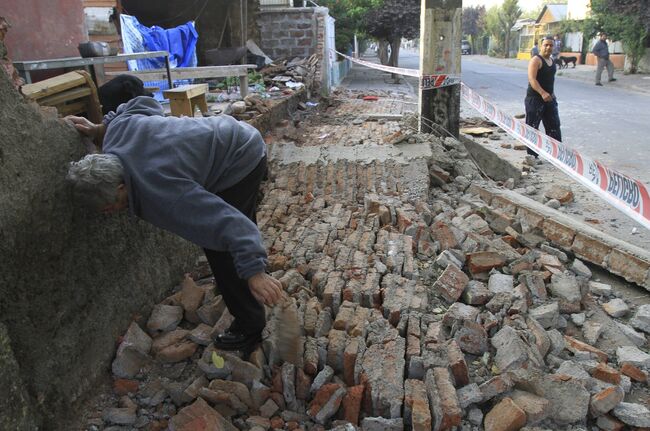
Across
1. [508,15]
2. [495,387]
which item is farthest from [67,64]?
[508,15]

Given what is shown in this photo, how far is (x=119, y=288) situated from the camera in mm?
2590

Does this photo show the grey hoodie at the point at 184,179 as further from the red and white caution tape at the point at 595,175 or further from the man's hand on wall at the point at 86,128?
the red and white caution tape at the point at 595,175

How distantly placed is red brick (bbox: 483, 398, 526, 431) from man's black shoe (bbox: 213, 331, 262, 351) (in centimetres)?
112

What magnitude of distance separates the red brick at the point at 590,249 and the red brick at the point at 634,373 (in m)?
1.39

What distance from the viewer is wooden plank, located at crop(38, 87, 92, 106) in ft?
10.8

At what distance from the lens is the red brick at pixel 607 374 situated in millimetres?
2410

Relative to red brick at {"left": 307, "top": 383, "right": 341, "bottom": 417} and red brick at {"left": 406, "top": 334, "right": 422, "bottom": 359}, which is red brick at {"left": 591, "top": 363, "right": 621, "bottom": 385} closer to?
red brick at {"left": 406, "top": 334, "right": 422, "bottom": 359}

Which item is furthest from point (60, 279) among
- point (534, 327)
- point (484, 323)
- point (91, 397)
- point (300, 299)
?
point (534, 327)

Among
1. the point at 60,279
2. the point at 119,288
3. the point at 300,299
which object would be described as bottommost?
the point at 300,299

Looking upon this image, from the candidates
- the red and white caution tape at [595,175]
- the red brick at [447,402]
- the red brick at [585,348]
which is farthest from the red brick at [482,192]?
the red brick at [447,402]

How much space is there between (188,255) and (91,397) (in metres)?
1.15

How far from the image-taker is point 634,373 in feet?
8.32

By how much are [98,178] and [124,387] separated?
1.07 meters

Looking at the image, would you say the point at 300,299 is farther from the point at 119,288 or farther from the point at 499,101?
the point at 499,101
